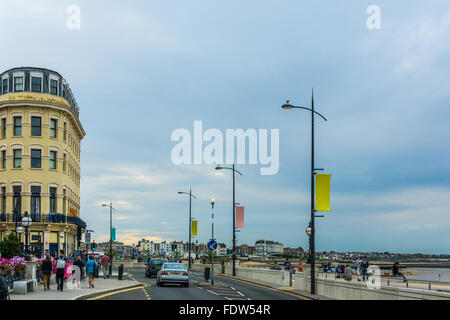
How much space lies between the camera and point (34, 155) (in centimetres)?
6128

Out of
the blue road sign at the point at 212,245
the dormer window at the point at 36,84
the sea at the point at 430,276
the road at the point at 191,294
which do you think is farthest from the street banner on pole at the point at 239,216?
the dormer window at the point at 36,84

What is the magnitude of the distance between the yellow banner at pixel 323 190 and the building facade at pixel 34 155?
39.1 m

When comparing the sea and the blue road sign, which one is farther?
the blue road sign

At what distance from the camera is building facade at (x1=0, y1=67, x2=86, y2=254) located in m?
60.5

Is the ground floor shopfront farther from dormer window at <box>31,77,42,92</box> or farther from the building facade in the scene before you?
dormer window at <box>31,77,42,92</box>

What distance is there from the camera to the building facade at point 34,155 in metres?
60.5

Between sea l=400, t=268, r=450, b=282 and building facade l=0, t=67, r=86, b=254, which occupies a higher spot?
building facade l=0, t=67, r=86, b=254

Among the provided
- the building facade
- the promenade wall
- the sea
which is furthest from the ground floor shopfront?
the sea

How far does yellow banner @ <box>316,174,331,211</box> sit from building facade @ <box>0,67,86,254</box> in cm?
3910

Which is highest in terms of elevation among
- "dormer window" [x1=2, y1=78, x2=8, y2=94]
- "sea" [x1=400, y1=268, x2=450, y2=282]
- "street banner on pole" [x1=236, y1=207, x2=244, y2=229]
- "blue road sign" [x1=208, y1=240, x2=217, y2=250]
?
"dormer window" [x1=2, y1=78, x2=8, y2=94]

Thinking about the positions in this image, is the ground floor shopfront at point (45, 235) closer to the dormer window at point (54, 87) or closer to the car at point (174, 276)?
the dormer window at point (54, 87)
